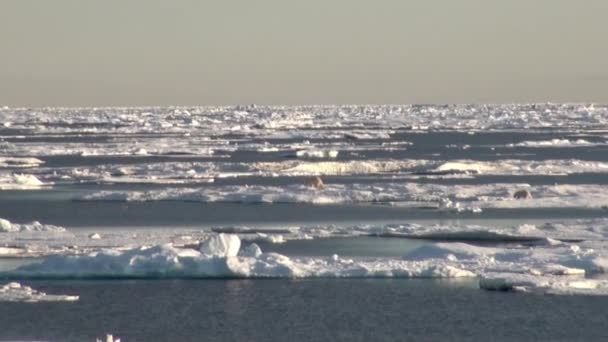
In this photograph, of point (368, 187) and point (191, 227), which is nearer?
point (191, 227)

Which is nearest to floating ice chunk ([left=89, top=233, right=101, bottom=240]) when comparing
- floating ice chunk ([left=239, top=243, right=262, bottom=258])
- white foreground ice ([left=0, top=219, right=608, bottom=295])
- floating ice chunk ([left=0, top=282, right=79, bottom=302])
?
white foreground ice ([left=0, top=219, right=608, bottom=295])

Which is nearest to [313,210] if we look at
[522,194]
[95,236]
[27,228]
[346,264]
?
[522,194]

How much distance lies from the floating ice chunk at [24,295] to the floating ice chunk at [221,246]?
6.86ft

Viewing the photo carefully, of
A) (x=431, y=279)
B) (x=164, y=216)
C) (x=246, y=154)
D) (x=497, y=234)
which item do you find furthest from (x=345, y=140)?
(x=431, y=279)

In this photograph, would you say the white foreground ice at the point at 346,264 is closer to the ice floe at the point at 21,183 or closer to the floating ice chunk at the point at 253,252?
the floating ice chunk at the point at 253,252

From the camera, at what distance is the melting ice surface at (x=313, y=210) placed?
600 inches

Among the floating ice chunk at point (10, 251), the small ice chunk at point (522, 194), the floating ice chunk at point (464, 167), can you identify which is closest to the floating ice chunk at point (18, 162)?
the floating ice chunk at point (464, 167)

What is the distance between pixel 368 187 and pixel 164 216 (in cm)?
527

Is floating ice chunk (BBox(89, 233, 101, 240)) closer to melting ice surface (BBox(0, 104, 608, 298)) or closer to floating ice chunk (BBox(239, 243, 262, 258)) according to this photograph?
melting ice surface (BBox(0, 104, 608, 298))

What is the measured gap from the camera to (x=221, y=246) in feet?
51.9

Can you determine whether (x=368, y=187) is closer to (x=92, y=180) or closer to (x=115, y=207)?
(x=115, y=207)

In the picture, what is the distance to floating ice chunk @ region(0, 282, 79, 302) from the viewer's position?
13688 mm

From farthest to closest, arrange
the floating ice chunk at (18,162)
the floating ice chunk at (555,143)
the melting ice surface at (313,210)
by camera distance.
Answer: the floating ice chunk at (555,143) → the floating ice chunk at (18,162) → the melting ice surface at (313,210)

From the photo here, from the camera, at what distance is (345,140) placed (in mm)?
53812
